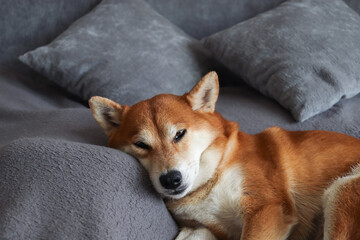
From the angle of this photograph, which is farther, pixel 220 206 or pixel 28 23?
pixel 28 23

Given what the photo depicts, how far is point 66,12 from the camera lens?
2.49 meters

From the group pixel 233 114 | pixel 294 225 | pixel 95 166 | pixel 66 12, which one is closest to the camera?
pixel 95 166

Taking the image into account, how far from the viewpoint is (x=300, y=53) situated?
1931mm

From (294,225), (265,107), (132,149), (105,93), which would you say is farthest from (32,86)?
(294,225)

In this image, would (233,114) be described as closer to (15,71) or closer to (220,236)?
(220,236)

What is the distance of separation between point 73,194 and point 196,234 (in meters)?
0.48

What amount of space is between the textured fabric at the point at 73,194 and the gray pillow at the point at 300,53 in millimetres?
943

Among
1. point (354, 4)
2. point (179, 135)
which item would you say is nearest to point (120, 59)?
point (179, 135)

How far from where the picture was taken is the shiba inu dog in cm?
124

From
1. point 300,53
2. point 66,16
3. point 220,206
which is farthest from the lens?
point 66,16

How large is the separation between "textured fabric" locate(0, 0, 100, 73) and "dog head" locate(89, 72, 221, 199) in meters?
1.26

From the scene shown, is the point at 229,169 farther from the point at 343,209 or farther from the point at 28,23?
the point at 28,23

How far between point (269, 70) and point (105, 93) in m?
0.88

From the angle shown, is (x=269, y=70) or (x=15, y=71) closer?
(x=269, y=70)
